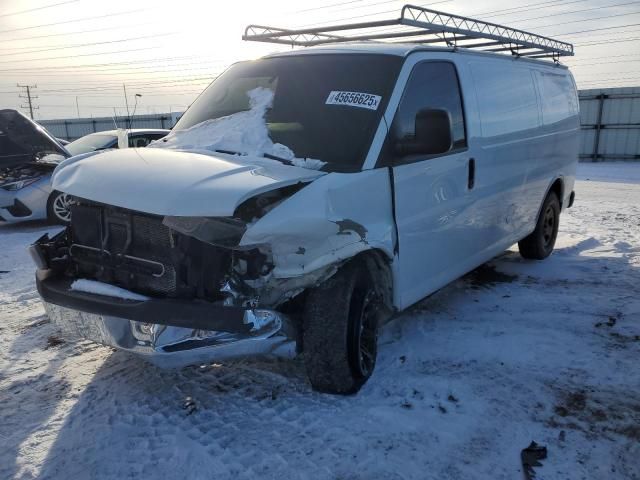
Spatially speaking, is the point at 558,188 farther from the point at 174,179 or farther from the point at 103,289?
the point at 103,289

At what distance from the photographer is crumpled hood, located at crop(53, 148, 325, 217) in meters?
2.63

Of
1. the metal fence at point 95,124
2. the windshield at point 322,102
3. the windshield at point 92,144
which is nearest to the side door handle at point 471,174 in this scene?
the windshield at point 322,102

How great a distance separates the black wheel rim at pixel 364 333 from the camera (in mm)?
3252

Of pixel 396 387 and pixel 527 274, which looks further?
pixel 527 274

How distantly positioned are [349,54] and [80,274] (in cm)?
235

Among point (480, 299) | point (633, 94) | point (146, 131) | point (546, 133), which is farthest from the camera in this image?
point (633, 94)

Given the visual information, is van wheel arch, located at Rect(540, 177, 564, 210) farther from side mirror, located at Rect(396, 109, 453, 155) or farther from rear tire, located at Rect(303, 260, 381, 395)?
rear tire, located at Rect(303, 260, 381, 395)

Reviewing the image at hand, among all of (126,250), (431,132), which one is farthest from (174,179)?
(431,132)

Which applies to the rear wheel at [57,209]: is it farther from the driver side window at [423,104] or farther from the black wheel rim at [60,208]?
the driver side window at [423,104]

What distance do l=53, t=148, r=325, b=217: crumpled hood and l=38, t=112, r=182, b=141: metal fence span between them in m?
25.4

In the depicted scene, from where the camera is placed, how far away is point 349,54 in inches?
155

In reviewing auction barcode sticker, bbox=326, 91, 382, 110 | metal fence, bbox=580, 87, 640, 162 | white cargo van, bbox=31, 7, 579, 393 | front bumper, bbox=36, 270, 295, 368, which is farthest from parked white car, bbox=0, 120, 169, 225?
metal fence, bbox=580, 87, 640, 162

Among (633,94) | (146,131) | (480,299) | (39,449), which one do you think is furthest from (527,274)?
(633,94)

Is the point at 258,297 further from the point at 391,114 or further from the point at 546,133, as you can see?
the point at 546,133
